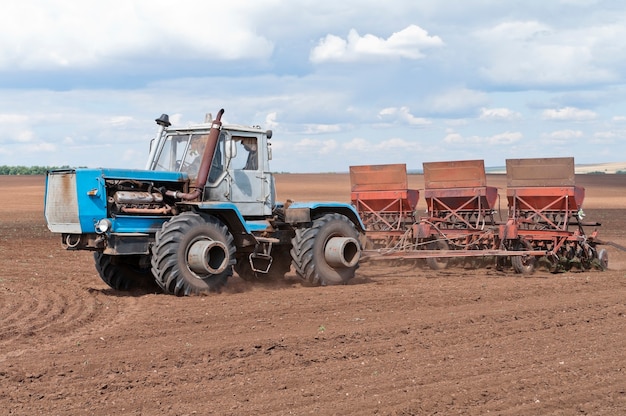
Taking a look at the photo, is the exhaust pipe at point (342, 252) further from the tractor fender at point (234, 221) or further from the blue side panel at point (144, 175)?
the blue side panel at point (144, 175)

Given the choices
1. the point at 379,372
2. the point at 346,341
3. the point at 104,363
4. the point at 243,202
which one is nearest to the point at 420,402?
the point at 379,372

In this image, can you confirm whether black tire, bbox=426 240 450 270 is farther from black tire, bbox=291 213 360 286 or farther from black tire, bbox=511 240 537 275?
black tire, bbox=291 213 360 286

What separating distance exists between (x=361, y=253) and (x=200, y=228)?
3232 millimetres

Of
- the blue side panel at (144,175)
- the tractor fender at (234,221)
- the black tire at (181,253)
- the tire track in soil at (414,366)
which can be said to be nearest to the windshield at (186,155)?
the blue side panel at (144,175)

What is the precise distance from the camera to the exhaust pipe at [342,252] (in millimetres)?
12502

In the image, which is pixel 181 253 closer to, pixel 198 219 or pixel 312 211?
pixel 198 219

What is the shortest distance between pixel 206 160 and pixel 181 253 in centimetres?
145

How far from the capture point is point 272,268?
1345 cm

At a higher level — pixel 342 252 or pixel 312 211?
pixel 312 211

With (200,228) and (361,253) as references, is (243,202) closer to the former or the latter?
(200,228)

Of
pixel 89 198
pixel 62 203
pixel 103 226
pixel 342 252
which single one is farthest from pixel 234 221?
pixel 62 203

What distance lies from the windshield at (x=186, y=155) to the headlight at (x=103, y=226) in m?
1.53

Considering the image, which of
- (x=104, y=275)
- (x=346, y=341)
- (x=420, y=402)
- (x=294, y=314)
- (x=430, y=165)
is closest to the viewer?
(x=420, y=402)

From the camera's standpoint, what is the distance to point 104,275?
469 inches
